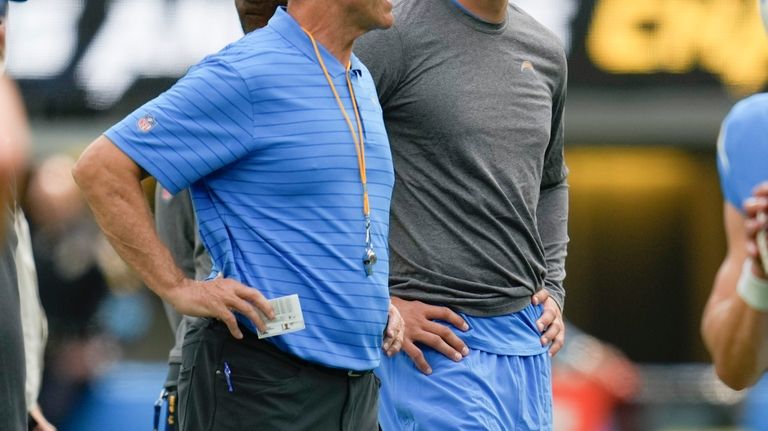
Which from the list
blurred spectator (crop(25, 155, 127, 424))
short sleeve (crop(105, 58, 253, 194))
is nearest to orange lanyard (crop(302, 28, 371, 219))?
short sleeve (crop(105, 58, 253, 194))

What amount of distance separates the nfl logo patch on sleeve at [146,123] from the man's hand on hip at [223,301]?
40 cm

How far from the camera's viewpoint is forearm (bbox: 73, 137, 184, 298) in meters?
3.70

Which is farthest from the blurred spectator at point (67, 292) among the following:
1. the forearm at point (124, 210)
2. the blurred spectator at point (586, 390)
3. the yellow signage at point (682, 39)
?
the forearm at point (124, 210)

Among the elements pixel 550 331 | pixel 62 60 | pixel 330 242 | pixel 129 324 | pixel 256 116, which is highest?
pixel 256 116

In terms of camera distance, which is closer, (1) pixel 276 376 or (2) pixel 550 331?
(1) pixel 276 376

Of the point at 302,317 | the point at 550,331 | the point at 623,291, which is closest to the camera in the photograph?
the point at 302,317

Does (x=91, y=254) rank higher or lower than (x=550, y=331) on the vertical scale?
lower

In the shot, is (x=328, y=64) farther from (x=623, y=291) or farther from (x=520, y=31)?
(x=623, y=291)

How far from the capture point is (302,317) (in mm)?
3738

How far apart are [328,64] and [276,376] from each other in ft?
2.71

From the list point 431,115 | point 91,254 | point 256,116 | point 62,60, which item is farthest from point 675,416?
point 256,116

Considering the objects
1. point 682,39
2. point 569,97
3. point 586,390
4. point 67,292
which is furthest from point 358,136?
point 569,97

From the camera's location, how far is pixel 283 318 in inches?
146

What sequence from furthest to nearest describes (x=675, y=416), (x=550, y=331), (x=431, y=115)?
(x=675, y=416) < (x=550, y=331) < (x=431, y=115)
